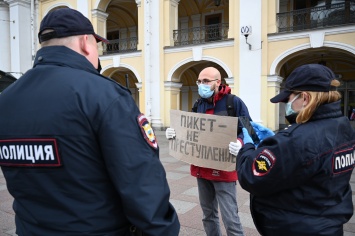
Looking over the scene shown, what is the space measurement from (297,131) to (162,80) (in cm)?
1355

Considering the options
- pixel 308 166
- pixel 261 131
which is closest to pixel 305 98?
pixel 308 166

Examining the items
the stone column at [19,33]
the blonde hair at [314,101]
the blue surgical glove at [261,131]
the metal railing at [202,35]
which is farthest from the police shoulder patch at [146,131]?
the stone column at [19,33]

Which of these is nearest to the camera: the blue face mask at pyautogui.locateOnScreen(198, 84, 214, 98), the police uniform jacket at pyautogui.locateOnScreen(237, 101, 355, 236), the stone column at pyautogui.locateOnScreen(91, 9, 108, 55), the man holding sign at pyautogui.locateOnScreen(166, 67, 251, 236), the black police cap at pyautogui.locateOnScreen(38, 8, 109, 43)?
the black police cap at pyautogui.locateOnScreen(38, 8, 109, 43)

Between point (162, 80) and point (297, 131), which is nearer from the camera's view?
point (297, 131)

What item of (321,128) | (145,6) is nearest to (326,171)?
(321,128)

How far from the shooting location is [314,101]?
1602 mm

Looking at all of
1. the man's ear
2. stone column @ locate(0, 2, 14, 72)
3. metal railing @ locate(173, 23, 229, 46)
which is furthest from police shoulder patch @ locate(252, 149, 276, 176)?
stone column @ locate(0, 2, 14, 72)

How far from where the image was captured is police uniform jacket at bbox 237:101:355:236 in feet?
4.96

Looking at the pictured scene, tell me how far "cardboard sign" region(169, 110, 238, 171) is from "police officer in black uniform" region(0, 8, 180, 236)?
1.32m

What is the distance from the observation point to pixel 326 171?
5.09 ft

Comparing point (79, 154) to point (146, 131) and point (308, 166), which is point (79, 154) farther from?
point (308, 166)

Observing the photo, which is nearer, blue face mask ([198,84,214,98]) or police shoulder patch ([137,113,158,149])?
police shoulder patch ([137,113,158,149])

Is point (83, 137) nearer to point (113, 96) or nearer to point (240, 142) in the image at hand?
point (113, 96)

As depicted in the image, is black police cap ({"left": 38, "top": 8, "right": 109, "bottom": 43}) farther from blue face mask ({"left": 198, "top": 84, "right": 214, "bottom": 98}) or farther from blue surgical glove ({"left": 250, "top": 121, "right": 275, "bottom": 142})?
blue face mask ({"left": 198, "top": 84, "right": 214, "bottom": 98})
